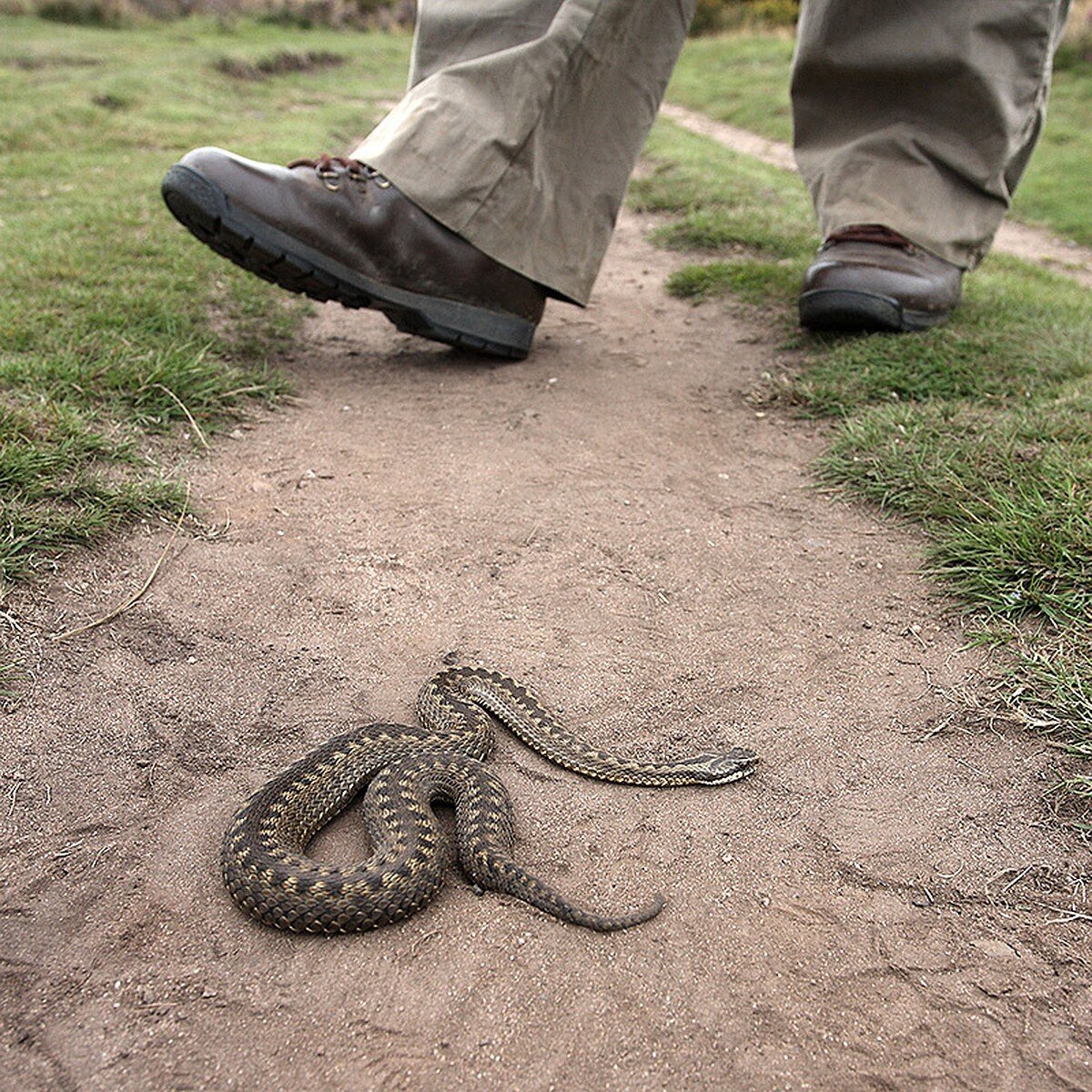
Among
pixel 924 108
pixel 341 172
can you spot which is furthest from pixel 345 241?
pixel 924 108

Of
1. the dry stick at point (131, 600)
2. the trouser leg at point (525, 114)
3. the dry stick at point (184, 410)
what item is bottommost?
the dry stick at point (131, 600)

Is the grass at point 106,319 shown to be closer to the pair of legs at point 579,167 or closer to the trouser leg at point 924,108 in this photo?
the pair of legs at point 579,167

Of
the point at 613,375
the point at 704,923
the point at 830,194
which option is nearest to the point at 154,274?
the point at 613,375

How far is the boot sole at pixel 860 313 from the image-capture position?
5.59 m

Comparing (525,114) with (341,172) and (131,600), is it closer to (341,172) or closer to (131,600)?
(341,172)

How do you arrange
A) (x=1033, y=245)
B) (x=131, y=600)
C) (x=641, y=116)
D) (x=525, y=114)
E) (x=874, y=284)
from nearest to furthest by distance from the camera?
(x=131, y=600) → (x=525, y=114) → (x=641, y=116) → (x=874, y=284) → (x=1033, y=245)

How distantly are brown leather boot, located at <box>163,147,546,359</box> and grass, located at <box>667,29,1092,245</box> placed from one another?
8.76 metres

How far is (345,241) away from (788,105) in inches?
693

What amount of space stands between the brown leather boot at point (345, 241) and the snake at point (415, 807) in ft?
7.64

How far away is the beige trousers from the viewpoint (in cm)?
473

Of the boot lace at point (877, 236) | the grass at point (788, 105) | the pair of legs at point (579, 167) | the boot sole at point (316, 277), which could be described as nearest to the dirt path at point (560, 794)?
the boot sole at point (316, 277)

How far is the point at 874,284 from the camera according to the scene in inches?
220

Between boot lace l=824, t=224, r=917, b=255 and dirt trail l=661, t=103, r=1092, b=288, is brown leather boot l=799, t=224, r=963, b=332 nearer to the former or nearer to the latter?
boot lace l=824, t=224, r=917, b=255

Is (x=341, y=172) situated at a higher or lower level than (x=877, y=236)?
higher
